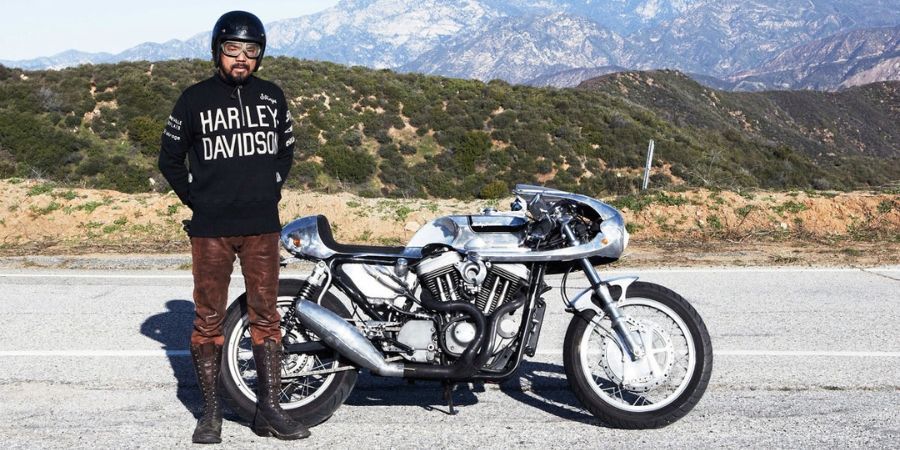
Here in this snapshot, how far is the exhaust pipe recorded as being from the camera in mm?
4319

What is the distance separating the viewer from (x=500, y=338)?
171 inches

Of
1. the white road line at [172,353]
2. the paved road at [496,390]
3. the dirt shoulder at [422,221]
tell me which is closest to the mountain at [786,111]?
the dirt shoulder at [422,221]

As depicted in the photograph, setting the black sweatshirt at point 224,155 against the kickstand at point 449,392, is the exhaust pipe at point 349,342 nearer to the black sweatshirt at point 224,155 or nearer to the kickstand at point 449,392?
the kickstand at point 449,392

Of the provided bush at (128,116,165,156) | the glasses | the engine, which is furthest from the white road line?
bush at (128,116,165,156)

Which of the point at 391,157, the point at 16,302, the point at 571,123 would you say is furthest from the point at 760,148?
the point at 16,302

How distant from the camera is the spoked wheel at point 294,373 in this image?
14.7 ft

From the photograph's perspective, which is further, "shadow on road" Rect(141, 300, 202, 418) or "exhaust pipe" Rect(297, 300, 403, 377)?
"shadow on road" Rect(141, 300, 202, 418)

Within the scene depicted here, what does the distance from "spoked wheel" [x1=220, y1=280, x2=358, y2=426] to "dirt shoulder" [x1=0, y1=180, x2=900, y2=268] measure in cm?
697

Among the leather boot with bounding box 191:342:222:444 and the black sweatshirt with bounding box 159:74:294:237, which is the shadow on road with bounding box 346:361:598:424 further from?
the black sweatshirt with bounding box 159:74:294:237

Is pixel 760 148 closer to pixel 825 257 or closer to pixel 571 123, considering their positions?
pixel 571 123

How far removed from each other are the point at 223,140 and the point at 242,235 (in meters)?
0.52

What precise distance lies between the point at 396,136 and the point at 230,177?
1333 inches

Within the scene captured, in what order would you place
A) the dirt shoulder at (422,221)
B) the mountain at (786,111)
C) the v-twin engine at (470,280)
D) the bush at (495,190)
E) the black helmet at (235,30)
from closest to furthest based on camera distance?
1. the black helmet at (235,30)
2. the v-twin engine at (470,280)
3. the dirt shoulder at (422,221)
4. the bush at (495,190)
5. the mountain at (786,111)

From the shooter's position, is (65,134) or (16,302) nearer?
(16,302)
